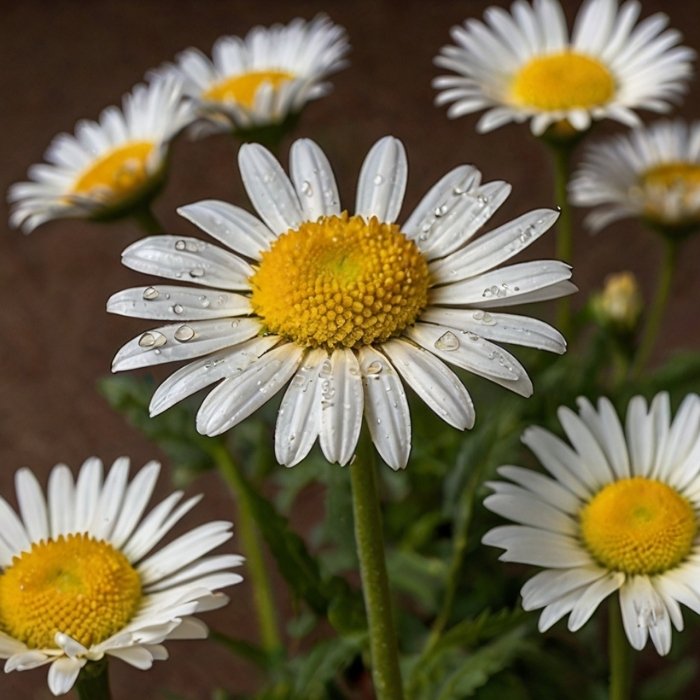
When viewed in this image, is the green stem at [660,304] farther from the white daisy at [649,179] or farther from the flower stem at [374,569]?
the flower stem at [374,569]

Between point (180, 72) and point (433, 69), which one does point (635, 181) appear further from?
point (433, 69)

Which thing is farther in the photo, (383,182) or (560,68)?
(560,68)

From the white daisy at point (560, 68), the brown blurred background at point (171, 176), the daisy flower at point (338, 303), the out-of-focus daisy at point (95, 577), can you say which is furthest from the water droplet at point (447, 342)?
the brown blurred background at point (171, 176)

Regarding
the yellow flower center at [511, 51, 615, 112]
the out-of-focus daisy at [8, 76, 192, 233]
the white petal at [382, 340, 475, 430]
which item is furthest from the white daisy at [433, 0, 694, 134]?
the white petal at [382, 340, 475, 430]

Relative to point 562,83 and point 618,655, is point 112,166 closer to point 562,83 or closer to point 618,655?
point 562,83

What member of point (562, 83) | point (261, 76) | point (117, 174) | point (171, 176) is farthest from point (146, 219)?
point (171, 176)

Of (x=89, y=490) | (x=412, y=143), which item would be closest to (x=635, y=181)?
(x=89, y=490)
